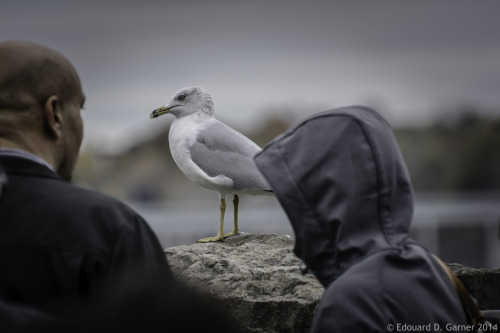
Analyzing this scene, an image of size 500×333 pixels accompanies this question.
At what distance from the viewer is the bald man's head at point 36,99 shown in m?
2.89

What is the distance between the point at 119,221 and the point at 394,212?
0.96 meters

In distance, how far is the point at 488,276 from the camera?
5086 millimetres

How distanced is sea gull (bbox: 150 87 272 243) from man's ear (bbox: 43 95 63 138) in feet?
10.8

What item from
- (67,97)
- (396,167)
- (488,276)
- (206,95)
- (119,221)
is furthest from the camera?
(206,95)

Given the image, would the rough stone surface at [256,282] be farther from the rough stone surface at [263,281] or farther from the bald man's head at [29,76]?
the bald man's head at [29,76]

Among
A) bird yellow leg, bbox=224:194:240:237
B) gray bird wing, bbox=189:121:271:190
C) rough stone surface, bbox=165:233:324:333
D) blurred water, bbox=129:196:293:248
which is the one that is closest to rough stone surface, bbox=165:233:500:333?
rough stone surface, bbox=165:233:324:333

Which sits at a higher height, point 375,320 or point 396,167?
point 396,167

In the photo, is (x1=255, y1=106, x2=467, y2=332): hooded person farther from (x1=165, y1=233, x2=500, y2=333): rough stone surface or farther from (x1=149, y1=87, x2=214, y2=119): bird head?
(x1=149, y1=87, x2=214, y2=119): bird head

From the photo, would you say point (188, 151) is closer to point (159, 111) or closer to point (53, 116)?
point (159, 111)

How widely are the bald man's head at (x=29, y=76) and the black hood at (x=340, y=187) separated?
81cm

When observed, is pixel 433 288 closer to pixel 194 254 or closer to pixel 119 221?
pixel 119 221

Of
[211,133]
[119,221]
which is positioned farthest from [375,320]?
[211,133]

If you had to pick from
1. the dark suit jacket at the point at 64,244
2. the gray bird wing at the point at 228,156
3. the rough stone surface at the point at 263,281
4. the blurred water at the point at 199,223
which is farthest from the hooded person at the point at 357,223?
the blurred water at the point at 199,223

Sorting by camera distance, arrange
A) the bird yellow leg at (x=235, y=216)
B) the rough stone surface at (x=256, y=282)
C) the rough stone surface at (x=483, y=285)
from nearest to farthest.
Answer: the rough stone surface at (x=256, y=282), the rough stone surface at (x=483, y=285), the bird yellow leg at (x=235, y=216)
